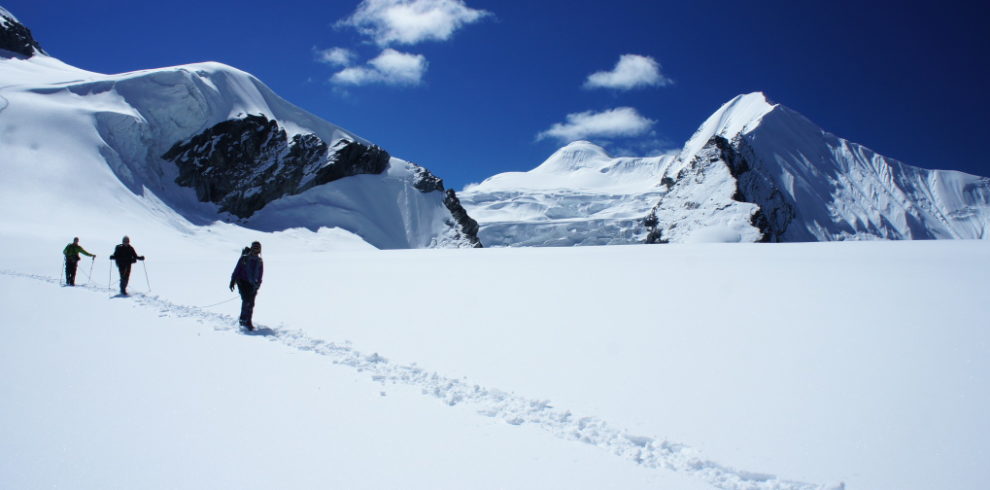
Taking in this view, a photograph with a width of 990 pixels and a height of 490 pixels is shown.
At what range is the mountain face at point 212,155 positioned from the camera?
50062 millimetres

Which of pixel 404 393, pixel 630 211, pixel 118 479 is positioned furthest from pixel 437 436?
pixel 630 211

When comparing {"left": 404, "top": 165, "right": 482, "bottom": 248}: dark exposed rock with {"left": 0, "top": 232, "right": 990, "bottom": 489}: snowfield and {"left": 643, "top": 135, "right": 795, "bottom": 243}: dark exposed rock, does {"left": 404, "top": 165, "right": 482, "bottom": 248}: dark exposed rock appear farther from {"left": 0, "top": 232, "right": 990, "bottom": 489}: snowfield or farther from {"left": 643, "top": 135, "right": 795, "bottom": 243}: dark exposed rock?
{"left": 0, "top": 232, "right": 990, "bottom": 489}: snowfield

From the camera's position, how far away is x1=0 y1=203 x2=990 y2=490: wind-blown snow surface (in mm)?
4172

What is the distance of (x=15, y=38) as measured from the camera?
83625 millimetres

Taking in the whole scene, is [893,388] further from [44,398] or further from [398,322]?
[44,398]

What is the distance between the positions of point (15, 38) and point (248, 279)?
112 metres

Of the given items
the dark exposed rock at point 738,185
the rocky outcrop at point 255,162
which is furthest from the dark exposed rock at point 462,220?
the dark exposed rock at point 738,185

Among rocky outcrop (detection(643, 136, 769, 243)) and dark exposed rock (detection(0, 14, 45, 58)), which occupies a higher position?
dark exposed rock (detection(0, 14, 45, 58))

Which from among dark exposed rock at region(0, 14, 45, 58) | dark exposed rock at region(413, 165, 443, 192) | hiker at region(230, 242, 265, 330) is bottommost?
hiker at region(230, 242, 265, 330)

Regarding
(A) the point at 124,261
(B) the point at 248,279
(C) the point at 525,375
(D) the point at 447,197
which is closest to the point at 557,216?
(D) the point at 447,197

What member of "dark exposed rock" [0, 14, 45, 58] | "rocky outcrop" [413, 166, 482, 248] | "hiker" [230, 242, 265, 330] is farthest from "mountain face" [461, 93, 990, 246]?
"dark exposed rock" [0, 14, 45, 58]

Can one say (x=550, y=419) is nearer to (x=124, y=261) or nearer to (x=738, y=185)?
(x=124, y=261)

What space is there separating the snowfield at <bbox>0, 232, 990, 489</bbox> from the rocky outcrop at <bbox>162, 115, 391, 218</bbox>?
2347 inches

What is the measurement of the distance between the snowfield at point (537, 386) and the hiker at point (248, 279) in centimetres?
53
